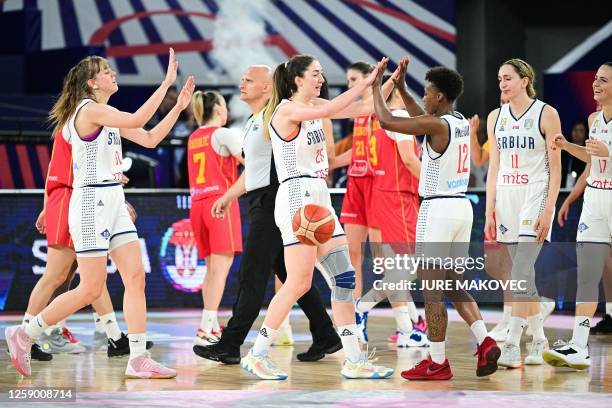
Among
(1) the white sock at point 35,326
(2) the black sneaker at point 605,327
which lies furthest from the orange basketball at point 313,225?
(2) the black sneaker at point 605,327

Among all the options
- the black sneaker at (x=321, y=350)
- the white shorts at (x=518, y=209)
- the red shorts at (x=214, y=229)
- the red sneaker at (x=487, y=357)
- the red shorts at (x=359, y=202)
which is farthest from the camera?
the red shorts at (x=359, y=202)

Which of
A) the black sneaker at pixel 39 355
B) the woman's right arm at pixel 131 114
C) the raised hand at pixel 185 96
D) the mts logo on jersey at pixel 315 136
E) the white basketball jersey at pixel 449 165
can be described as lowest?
the black sneaker at pixel 39 355

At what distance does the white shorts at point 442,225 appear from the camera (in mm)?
6766

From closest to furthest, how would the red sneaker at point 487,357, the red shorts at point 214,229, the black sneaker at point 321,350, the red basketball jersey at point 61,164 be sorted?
the red sneaker at point 487,357 < the red basketball jersey at point 61,164 < the black sneaker at point 321,350 < the red shorts at point 214,229

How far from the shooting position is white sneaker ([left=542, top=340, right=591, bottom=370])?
23.7ft

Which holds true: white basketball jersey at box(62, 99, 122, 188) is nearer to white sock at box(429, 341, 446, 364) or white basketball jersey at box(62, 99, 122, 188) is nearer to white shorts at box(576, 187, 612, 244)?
white sock at box(429, 341, 446, 364)

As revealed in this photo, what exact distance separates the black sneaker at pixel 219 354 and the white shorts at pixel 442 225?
1.59 metres

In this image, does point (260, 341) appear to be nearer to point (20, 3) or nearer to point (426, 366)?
point (426, 366)

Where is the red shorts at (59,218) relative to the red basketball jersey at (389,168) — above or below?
below

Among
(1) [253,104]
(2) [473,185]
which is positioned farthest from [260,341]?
(2) [473,185]

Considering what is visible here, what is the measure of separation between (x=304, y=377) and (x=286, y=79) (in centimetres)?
190

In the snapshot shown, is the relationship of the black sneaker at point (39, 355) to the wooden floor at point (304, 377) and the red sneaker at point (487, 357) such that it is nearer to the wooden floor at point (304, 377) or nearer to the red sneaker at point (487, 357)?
the wooden floor at point (304, 377)

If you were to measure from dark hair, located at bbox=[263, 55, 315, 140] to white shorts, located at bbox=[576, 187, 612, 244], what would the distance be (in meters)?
2.24

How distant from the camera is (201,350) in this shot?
298 inches
